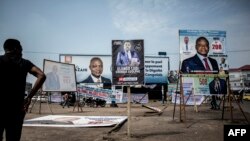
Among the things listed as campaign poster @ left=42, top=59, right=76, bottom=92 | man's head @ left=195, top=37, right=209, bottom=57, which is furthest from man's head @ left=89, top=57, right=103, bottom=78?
man's head @ left=195, top=37, right=209, bottom=57

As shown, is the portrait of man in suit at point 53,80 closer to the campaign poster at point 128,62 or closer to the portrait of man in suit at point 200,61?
the portrait of man in suit at point 200,61

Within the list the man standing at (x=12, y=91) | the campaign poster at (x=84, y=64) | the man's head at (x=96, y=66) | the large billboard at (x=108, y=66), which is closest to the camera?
the man standing at (x=12, y=91)

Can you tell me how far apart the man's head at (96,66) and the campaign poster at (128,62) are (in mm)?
37173

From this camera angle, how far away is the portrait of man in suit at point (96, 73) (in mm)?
46000

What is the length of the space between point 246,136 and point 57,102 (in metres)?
36.3

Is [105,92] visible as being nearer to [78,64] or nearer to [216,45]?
[78,64]

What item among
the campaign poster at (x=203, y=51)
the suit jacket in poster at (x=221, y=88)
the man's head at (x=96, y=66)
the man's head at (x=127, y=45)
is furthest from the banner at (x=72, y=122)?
the man's head at (x=96, y=66)

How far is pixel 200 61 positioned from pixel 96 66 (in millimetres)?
33648

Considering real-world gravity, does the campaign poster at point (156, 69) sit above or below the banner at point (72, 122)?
above

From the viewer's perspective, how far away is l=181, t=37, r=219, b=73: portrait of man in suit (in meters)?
13.9

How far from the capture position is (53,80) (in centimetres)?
2005

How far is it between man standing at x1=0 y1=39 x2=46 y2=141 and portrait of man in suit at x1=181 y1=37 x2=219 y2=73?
10.3 metres

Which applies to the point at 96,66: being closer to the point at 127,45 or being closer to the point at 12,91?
the point at 127,45

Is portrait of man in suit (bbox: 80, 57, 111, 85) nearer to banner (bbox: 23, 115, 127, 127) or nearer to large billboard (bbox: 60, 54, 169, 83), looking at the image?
large billboard (bbox: 60, 54, 169, 83)
